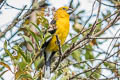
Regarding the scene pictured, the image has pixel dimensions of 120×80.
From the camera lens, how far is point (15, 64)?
6.99ft

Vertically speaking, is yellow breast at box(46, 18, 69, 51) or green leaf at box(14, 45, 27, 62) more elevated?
green leaf at box(14, 45, 27, 62)

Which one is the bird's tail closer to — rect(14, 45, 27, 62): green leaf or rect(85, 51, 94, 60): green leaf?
rect(85, 51, 94, 60): green leaf

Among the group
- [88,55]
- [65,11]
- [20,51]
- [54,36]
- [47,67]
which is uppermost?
[20,51]

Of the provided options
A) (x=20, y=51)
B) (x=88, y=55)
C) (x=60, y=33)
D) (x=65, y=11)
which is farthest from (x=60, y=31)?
Result: (x=20, y=51)

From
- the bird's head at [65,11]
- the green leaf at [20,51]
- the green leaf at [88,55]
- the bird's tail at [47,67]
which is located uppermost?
the green leaf at [20,51]

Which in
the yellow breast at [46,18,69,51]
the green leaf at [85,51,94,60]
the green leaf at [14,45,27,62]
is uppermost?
the green leaf at [14,45,27,62]

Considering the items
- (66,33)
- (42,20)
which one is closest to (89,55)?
(66,33)

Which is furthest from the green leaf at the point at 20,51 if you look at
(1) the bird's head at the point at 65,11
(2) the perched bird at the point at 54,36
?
(1) the bird's head at the point at 65,11

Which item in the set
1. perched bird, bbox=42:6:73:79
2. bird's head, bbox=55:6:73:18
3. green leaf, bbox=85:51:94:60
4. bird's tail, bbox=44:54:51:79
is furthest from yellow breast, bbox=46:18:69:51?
green leaf, bbox=85:51:94:60

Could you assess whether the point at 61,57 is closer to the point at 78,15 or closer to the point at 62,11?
the point at 62,11

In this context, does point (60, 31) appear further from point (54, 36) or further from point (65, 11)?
point (65, 11)

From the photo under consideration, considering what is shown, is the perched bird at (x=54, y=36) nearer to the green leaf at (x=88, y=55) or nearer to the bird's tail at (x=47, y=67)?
the bird's tail at (x=47, y=67)

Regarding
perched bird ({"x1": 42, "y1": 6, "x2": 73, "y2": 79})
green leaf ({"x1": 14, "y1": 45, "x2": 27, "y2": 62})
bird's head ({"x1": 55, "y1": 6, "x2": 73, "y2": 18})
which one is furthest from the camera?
bird's head ({"x1": 55, "y1": 6, "x2": 73, "y2": 18})

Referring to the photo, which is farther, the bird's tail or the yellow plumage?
the yellow plumage
